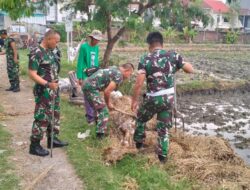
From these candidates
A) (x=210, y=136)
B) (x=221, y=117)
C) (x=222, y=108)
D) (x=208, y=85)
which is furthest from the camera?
(x=208, y=85)

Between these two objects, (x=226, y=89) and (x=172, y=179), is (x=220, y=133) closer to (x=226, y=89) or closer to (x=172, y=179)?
(x=172, y=179)

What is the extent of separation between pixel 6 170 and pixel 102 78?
211 cm

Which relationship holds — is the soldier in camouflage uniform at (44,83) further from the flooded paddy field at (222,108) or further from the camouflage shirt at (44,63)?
the flooded paddy field at (222,108)

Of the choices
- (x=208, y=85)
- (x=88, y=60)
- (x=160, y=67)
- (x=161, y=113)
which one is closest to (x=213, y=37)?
(x=208, y=85)

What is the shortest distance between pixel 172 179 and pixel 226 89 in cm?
1156

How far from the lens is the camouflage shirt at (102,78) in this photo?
6.31 meters

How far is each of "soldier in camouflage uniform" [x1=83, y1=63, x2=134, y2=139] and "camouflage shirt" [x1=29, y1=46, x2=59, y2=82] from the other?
2.73 feet

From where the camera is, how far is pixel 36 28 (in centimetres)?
2894

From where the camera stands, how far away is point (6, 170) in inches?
217

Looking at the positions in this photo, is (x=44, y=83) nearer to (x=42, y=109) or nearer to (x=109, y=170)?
(x=42, y=109)

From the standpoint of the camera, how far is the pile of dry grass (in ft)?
18.6

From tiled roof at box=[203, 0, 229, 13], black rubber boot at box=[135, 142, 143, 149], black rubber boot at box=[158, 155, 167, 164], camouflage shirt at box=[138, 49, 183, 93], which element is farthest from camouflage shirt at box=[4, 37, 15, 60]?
tiled roof at box=[203, 0, 229, 13]

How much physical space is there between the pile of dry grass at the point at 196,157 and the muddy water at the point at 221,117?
165 cm

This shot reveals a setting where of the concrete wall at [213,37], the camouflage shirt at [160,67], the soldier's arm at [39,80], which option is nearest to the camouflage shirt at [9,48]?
the soldier's arm at [39,80]
